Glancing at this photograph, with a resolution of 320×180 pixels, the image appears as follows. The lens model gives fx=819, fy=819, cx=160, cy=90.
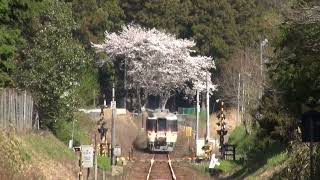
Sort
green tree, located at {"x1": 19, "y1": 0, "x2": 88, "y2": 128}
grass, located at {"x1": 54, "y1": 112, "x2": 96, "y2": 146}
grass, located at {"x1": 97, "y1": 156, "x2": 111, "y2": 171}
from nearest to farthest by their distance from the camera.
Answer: green tree, located at {"x1": 19, "y1": 0, "x2": 88, "y2": 128}
grass, located at {"x1": 97, "y1": 156, "x2": 111, "y2": 171}
grass, located at {"x1": 54, "y1": 112, "x2": 96, "y2": 146}

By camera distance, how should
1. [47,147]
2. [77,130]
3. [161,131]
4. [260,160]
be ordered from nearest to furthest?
1. [47,147]
2. [260,160]
3. [77,130]
4. [161,131]

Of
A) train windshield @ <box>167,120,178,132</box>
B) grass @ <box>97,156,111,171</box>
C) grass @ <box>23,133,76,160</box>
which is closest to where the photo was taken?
grass @ <box>23,133,76,160</box>

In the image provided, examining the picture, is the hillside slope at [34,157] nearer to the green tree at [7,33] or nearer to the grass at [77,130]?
the green tree at [7,33]

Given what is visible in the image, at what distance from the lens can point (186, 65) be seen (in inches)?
2933

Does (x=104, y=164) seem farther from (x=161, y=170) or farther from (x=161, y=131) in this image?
(x=161, y=131)

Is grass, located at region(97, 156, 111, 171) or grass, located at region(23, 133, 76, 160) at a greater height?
grass, located at region(23, 133, 76, 160)

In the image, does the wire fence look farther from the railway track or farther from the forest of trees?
the railway track

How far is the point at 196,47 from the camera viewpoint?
75.3m

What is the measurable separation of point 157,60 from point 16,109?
140ft

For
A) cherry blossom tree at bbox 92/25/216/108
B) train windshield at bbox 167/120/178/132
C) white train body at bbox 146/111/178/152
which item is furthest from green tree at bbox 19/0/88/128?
cherry blossom tree at bbox 92/25/216/108

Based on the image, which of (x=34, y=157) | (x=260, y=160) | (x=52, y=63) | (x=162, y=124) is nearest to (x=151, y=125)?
(x=162, y=124)

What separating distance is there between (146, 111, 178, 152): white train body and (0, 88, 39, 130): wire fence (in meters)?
19.2

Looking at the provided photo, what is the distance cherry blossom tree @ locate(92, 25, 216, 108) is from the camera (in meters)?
73.0

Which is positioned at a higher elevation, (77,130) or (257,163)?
(77,130)
